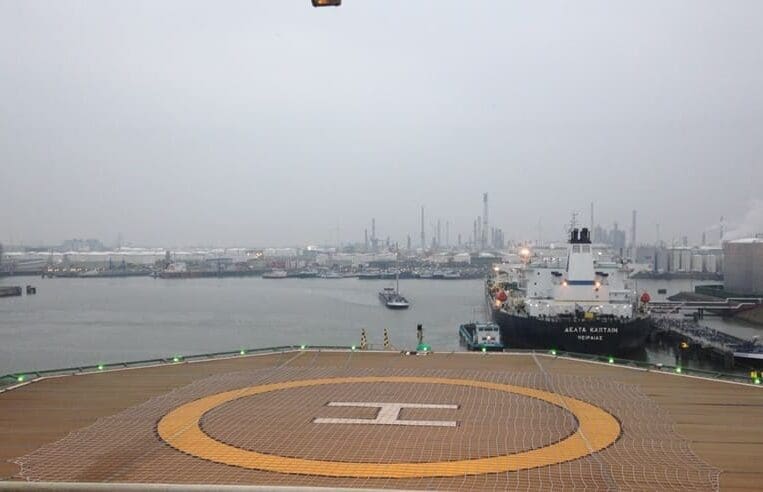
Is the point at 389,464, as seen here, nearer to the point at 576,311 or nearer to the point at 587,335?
the point at 587,335

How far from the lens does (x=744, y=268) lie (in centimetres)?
4450

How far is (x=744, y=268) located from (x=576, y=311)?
1269 inches

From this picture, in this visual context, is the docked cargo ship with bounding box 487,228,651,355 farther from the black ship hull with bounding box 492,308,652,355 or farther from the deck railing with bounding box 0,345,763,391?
the deck railing with bounding box 0,345,763,391

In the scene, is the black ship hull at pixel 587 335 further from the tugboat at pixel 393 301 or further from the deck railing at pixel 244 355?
the tugboat at pixel 393 301

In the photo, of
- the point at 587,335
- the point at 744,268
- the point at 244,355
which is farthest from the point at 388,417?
the point at 744,268

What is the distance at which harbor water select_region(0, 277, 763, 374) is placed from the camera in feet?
64.6

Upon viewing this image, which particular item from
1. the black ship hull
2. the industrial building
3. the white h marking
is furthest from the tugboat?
the white h marking

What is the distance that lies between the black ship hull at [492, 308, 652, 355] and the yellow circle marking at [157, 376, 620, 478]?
12.3 m

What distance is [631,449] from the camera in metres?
4.51

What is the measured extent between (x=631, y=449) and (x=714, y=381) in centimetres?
314

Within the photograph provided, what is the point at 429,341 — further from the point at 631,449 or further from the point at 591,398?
the point at 631,449

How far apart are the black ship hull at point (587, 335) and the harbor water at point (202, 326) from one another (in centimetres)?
115

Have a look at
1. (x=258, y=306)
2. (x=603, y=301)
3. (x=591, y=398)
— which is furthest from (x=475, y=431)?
(x=258, y=306)

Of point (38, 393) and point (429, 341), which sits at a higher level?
point (38, 393)
